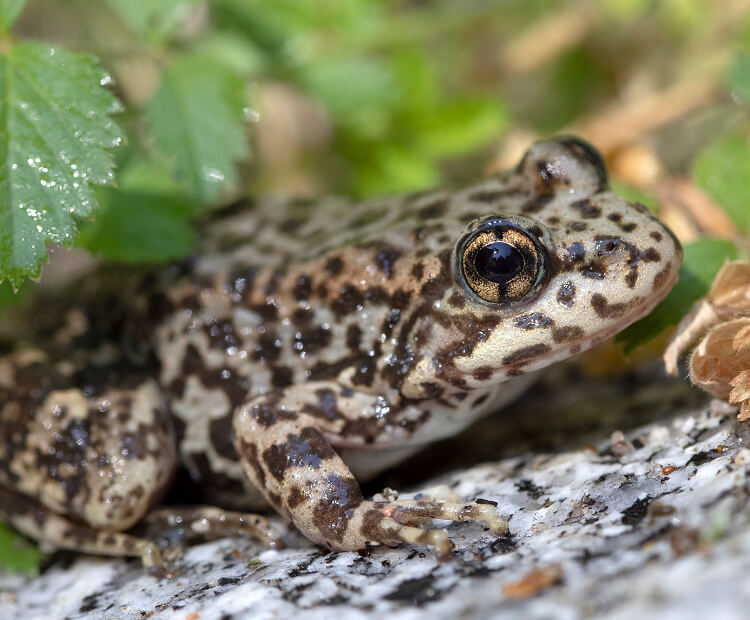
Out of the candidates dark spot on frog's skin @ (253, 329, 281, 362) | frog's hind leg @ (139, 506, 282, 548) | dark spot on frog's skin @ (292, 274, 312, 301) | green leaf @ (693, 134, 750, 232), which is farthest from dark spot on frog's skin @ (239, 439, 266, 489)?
green leaf @ (693, 134, 750, 232)

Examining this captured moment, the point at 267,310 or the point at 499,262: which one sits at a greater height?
the point at 267,310

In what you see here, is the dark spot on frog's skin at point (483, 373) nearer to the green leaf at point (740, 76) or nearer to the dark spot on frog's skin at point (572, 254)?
the dark spot on frog's skin at point (572, 254)

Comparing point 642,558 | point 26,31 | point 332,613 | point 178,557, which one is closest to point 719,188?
point 642,558

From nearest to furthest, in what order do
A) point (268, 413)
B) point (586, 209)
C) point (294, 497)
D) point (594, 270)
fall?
1. point (594, 270)
2. point (294, 497)
3. point (586, 209)
4. point (268, 413)

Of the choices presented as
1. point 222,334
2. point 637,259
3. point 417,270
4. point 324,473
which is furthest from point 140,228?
point 637,259

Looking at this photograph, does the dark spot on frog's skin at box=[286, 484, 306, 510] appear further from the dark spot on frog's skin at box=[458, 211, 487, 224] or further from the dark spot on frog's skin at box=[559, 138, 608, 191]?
the dark spot on frog's skin at box=[559, 138, 608, 191]

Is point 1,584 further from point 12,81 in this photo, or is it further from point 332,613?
point 12,81

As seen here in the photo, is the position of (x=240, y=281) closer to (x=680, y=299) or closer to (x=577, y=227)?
(x=577, y=227)
